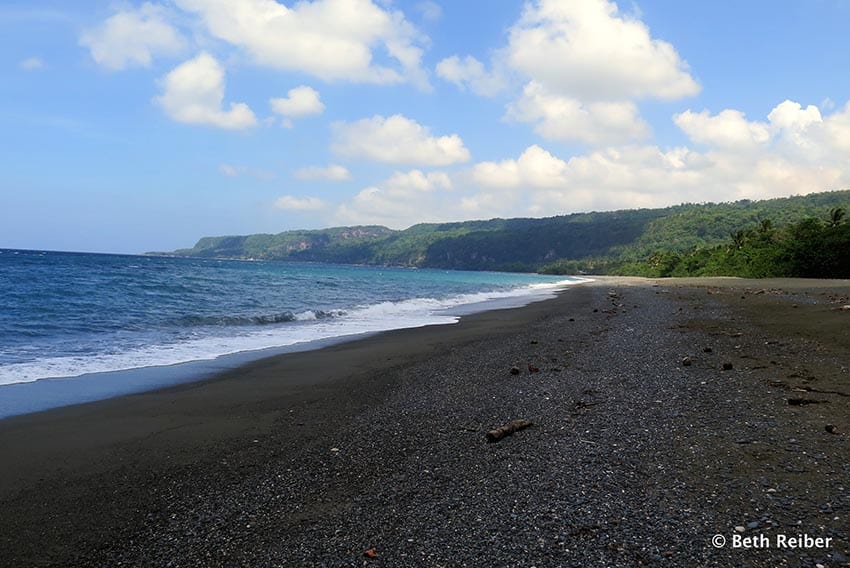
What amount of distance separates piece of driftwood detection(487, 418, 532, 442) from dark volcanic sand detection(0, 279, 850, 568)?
0.45 ft

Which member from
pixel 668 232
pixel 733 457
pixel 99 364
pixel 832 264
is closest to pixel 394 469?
pixel 733 457

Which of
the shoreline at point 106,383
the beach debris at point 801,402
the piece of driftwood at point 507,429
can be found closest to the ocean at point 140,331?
the shoreline at point 106,383

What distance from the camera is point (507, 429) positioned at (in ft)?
19.0

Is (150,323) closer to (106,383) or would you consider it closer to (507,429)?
(106,383)

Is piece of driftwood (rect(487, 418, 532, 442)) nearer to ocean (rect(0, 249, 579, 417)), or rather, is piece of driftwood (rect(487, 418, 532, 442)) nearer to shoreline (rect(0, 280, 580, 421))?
shoreline (rect(0, 280, 580, 421))

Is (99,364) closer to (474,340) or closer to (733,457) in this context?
(474,340)

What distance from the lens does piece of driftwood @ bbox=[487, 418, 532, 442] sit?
5.64 metres

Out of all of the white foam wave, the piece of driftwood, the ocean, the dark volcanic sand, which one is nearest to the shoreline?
the ocean

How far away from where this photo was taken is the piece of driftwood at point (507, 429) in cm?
564

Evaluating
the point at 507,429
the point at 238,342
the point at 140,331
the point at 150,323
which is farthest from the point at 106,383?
the point at 150,323

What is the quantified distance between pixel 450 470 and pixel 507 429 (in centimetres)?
118

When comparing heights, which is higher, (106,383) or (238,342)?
(106,383)

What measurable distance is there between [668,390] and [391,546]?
5418 millimetres

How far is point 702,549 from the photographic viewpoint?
10.6 feet
